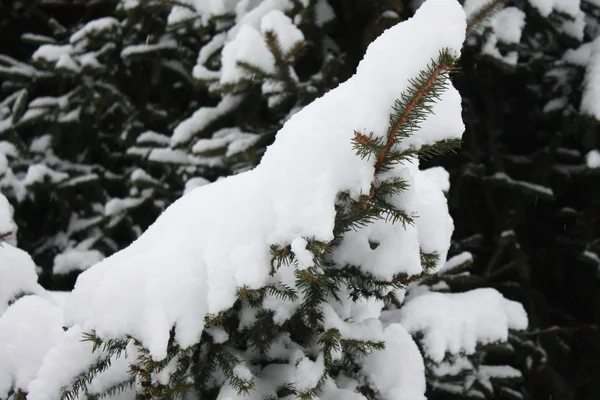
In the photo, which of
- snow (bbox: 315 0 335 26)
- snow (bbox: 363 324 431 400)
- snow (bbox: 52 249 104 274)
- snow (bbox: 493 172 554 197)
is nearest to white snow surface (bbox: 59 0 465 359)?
snow (bbox: 363 324 431 400)

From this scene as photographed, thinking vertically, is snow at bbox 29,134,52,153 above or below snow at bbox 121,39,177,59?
below

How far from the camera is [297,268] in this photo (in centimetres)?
112

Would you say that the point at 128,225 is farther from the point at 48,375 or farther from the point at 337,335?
the point at 337,335

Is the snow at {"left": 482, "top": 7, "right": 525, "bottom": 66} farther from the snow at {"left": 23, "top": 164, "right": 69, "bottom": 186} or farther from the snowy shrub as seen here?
the snow at {"left": 23, "top": 164, "right": 69, "bottom": 186}

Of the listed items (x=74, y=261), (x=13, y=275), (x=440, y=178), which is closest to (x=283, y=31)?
(x=440, y=178)

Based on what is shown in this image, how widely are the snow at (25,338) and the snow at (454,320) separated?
1291 mm

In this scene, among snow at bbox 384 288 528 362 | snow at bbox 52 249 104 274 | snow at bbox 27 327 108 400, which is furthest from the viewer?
snow at bbox 52 249 104 274

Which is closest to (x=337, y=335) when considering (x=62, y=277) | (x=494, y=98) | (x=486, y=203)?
(x=486, y=203)

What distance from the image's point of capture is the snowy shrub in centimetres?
113

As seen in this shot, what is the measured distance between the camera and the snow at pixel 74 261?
128 inches

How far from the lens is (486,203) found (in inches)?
124

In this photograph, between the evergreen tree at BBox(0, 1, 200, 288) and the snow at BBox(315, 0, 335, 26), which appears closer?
the snow at BBox(315, 0, 335, 26)

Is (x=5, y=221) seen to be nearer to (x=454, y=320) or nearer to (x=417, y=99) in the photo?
(x=417, y=99)

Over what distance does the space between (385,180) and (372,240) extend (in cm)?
24
